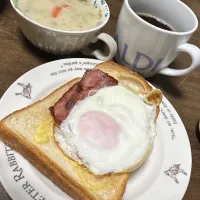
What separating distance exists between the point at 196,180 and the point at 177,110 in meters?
0.34

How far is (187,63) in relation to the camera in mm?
1699

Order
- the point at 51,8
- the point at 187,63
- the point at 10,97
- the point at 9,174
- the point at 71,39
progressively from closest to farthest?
1. the point at 9,174
2. the point at 10,97
3. the point at 71,39
4. the point at 51,8
5. the point at 187,63

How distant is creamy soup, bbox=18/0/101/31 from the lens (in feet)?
4.39

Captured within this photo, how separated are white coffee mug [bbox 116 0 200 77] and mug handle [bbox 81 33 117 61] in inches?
2.5

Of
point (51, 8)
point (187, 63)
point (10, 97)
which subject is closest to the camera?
point (10, 97)

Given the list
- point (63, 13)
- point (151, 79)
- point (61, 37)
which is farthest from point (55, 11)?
point (151, 79)

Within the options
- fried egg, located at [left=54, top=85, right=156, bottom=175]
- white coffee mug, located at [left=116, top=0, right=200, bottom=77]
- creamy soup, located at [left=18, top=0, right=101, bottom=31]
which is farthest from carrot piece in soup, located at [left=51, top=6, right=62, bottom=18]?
fried egg, located at [left=54, top=85, right=156, bottom=175]

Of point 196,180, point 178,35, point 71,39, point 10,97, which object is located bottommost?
point 196,180

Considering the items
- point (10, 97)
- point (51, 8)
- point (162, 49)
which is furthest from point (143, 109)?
point (51, 8)

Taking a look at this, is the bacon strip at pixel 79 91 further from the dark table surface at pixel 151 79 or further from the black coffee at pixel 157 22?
the black coffee at pixel 157 22

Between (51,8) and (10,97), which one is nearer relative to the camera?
(10,97)

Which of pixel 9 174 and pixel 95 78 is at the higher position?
pixel 95 78

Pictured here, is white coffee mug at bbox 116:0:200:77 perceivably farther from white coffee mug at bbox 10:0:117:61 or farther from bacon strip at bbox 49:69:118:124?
bacon strip at bbox 49:69:118:124

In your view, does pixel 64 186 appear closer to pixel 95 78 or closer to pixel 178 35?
pixel 95 78
